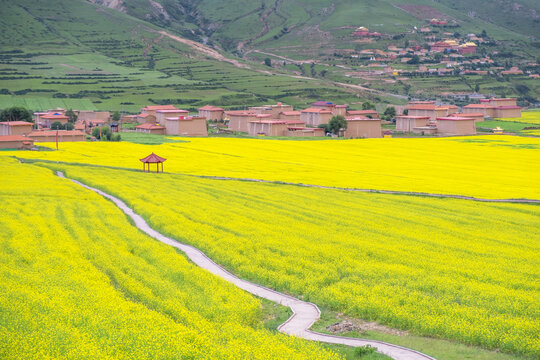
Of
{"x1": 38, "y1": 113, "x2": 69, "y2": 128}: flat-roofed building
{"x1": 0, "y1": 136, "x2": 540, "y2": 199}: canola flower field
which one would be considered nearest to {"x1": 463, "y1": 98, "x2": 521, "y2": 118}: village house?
{"x1": 0, "y1": 136, "x2": 540, "y2": 199}: canola flower field

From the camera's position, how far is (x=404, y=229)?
3231cm

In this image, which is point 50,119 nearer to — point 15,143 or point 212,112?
point 15,143

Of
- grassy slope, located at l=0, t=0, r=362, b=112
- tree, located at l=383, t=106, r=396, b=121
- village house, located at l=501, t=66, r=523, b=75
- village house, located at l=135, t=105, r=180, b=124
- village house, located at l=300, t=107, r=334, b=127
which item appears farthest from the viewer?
village house, located at l=501, t=66, r=523, b=75

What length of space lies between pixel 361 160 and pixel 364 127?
3545cm

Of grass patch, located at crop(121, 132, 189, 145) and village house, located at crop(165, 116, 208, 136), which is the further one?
village house, located at crop(165, 116, 208, 136)

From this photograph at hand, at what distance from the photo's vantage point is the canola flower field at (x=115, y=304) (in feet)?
51.4

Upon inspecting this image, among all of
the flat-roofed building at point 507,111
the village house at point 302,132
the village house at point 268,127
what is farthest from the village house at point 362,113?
the flat-roofed building at point 507,111

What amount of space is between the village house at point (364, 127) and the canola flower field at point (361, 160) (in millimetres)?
8625

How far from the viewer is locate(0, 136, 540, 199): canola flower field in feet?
170

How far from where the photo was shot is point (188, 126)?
10325cm

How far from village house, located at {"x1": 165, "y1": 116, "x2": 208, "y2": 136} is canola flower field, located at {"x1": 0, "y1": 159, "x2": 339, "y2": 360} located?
7165 cm

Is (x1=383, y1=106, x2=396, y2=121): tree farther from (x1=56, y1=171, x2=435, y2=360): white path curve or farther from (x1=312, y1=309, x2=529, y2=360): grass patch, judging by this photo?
(x1=312, y1=309, x2=529, y2=360): grass patch

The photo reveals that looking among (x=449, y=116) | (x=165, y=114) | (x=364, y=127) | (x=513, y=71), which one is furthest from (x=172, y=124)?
(x=513, y=71)

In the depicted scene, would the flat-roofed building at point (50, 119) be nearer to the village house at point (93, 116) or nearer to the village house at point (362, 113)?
the village house at point (93, 116)
